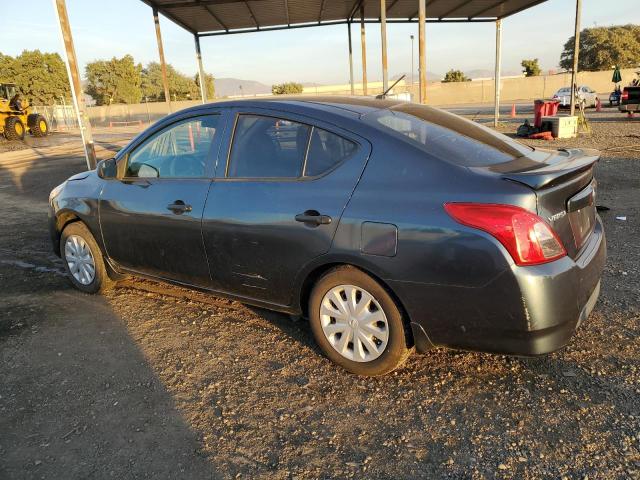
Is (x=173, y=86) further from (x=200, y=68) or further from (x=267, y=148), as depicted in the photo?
(x=267, y=148)

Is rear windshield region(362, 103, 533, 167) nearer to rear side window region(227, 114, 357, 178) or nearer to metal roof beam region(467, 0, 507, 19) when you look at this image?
rear side window region(227, 114, 357, 178)

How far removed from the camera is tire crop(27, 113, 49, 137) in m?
28.6

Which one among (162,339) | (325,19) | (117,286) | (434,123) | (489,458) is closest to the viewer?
(489,458)

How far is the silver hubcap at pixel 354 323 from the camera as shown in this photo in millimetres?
2807

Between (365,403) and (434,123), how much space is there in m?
1.84

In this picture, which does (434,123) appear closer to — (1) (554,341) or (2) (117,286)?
(1) (554,341)

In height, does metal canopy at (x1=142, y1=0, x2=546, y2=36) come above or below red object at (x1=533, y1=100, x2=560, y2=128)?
above

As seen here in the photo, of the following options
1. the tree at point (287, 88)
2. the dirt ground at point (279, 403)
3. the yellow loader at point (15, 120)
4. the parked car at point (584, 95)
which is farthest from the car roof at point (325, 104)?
the tree at point (287, 88)

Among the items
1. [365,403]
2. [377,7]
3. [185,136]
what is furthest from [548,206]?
[377,7]

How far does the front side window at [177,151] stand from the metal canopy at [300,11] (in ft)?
36.7

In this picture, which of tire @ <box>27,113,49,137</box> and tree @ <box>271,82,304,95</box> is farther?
tree @ <box>271,82,304,95</box>

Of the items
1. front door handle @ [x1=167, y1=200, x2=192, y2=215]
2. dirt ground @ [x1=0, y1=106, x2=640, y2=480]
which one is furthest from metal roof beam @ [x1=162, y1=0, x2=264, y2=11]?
front door handle @ [x1=167, y1=200, x2=192, y2=215]

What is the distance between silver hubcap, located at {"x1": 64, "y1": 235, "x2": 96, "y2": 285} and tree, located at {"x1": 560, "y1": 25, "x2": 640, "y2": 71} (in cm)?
6853

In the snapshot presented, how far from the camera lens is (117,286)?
4691 mm
